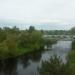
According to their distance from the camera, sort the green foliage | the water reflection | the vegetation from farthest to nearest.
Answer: the vegetation < the water reflection < the green foliage

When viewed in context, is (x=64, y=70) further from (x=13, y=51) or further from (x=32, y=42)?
(x=32, y=42)

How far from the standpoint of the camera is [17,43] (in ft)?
168

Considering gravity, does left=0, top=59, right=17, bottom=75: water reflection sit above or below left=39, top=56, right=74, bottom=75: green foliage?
below

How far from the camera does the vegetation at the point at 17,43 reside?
40.6 m

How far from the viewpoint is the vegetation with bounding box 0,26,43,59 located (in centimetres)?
4059

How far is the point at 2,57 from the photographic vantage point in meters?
38.8

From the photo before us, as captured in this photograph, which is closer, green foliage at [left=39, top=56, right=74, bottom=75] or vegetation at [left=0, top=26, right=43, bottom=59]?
green foliage at [left=39, top=56, right=74, bottom=75]

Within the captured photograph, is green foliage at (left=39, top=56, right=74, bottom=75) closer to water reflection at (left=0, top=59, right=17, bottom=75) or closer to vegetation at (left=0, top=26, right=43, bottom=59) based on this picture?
water reflection at (left=0, top=59, right=17, bottom=75)

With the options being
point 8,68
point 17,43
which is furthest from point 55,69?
point 17,43

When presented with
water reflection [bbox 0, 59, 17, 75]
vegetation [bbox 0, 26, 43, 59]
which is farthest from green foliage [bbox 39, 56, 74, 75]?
vegetation [bbox 0, 26, 43, 59]

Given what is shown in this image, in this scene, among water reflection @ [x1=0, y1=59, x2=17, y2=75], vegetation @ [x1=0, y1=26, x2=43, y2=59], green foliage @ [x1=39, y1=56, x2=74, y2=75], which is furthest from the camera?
vegetation @ [x1=0, y1=26, x2=43, y2=59]

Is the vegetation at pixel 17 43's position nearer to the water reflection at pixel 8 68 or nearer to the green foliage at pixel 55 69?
the water reflection at pixel 8 68

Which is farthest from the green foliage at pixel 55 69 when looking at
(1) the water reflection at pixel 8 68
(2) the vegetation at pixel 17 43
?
(2) the vegetation at pixel 17 43

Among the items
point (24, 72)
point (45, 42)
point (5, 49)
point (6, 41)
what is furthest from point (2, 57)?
point (45, 42)
